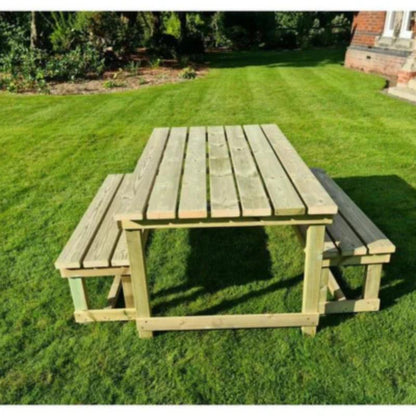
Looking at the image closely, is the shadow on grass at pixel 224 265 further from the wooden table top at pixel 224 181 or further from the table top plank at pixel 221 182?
the table top plank at pixel 221 182

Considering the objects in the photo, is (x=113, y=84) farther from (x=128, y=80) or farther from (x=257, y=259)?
(x=257, y=259)

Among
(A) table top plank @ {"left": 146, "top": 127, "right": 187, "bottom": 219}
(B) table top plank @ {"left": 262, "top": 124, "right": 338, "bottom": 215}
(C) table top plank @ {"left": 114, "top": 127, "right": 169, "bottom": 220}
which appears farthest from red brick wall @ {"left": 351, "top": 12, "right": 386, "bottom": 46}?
(A) table top plank @ {"left": 146, "top": 127, "right": 187, "bottom": 219}

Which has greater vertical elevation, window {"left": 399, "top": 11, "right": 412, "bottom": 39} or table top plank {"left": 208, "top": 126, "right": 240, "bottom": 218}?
window {"left": 399, "top": 11, "right": 412, "bottom": 39}

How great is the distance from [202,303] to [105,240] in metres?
0.92

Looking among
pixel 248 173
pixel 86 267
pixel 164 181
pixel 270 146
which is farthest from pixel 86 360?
pixel 270 146

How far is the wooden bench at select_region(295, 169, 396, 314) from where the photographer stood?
278cm

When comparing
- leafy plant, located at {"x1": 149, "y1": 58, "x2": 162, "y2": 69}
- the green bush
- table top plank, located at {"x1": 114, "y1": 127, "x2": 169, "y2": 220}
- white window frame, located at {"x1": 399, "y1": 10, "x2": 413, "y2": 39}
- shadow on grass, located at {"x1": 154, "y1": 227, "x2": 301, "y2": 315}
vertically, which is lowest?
shadow on grass, located at {"x1": 154, "y1": 227, "x2": 301, "y2": 315}

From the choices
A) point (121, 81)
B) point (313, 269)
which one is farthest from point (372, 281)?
point (121, 81)

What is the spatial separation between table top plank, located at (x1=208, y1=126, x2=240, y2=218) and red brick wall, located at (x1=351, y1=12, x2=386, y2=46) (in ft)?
44.2

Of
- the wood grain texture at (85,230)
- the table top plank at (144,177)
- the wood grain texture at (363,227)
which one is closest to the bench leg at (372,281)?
the wood grain texture at (363,227)

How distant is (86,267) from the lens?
2.73 metres

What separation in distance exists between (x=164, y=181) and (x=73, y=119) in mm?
6868

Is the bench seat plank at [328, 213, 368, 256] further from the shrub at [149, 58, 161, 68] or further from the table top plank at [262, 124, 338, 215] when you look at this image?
the shrub at [149, 58, 161, 68]

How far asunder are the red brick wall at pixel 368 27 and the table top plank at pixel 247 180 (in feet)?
43.9
